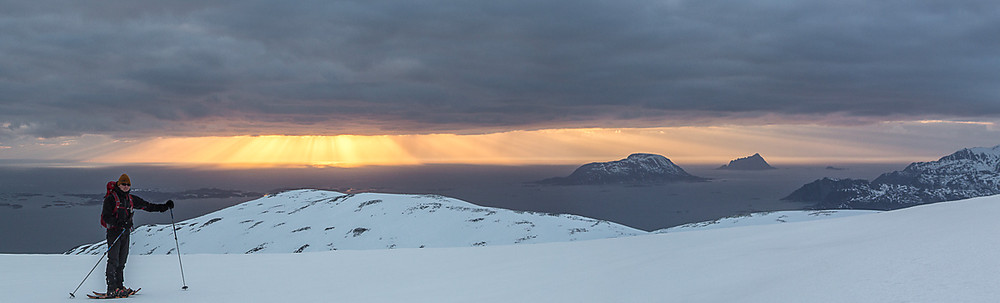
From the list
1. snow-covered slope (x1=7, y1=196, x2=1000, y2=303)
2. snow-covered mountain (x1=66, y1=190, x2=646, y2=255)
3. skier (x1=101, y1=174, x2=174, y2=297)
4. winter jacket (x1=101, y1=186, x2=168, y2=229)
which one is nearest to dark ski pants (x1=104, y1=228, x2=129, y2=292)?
skier (x1=101, y1=174, x2=174, y2=297)

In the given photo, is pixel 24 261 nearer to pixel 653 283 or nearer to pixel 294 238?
pixel 653 283

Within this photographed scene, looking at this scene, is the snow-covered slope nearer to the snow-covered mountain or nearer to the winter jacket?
the winter jacket

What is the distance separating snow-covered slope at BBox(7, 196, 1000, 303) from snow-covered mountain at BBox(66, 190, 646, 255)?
6668cm

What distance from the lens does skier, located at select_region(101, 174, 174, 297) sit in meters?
11.9

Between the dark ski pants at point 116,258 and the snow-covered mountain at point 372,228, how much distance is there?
7171 cm

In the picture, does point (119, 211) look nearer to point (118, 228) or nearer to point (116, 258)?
point (118, 228)

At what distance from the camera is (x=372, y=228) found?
9631 centimetres

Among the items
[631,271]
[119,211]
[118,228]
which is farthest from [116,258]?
[631,271]

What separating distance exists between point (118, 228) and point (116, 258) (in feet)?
2.49

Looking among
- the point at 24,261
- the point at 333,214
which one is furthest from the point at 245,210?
the point at 24,261

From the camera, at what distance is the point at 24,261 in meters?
17.6

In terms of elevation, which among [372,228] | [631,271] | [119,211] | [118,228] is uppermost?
[119,211]

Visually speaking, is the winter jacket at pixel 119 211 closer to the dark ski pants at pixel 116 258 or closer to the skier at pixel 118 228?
the skier at pixel 118 228

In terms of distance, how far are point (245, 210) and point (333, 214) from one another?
3887cm
